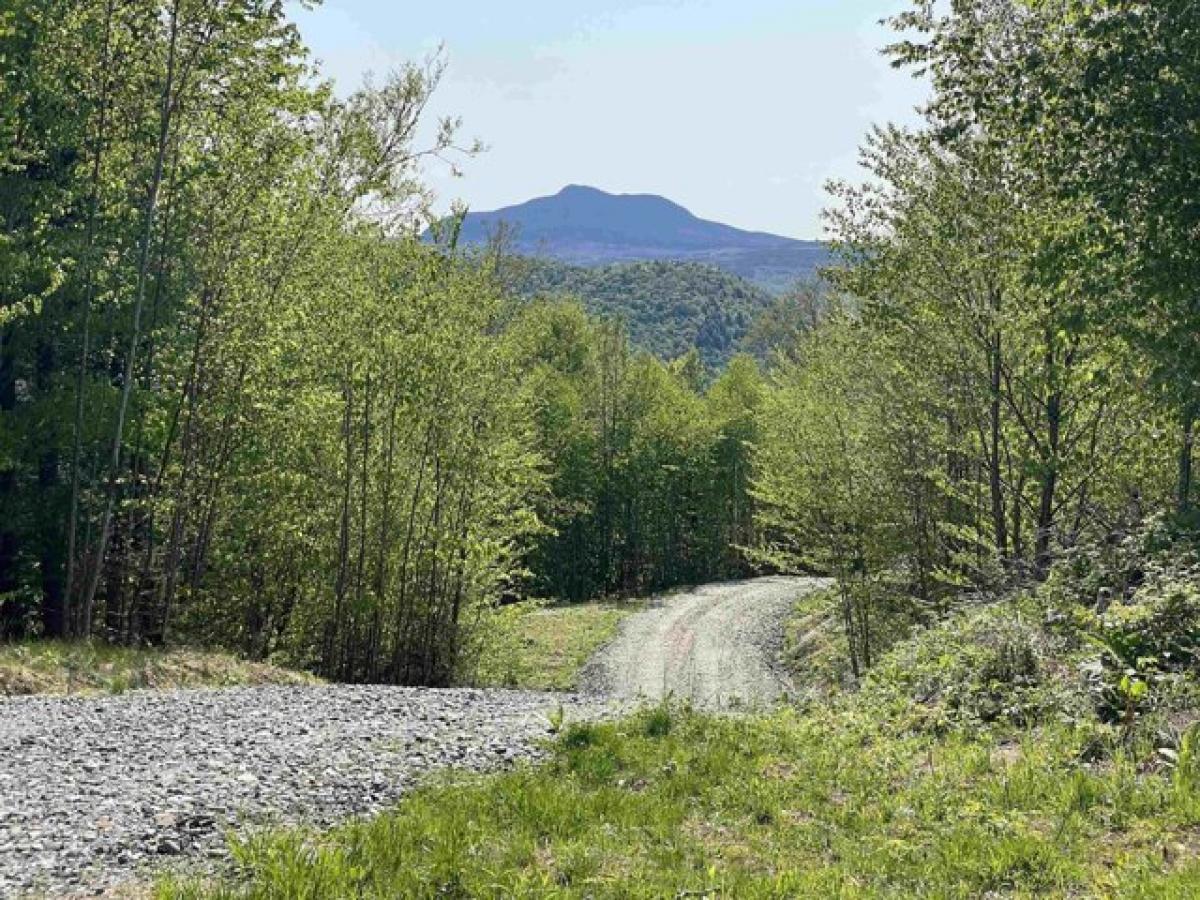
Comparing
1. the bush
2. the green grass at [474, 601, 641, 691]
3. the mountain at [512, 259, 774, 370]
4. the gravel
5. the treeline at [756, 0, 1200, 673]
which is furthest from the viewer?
the mountain at [512, 259, 774, 370]

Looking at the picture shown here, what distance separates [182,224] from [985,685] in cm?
1253

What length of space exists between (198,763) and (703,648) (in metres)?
24.3

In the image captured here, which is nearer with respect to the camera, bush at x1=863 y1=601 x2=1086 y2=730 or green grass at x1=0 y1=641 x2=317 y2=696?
bush at x1=863 y1=601 x2=1086 y2=730

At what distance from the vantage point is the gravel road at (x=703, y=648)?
984 inches

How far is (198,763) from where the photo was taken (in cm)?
674

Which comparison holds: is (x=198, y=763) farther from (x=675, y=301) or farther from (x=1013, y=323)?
(x=675, y=301)

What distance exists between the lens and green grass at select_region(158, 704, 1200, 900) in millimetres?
4574

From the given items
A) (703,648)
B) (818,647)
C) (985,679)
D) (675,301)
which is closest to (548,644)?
(703,648)

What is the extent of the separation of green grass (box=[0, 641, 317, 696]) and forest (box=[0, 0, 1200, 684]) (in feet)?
4.00

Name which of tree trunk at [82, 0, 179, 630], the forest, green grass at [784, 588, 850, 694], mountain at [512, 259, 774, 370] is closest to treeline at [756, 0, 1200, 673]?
the forest

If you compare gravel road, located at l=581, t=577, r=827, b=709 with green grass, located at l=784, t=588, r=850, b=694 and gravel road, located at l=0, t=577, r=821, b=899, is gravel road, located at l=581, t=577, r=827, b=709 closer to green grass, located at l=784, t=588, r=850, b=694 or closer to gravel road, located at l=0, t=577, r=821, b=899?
green grass, located at l=784, t=588, r=850, b=694

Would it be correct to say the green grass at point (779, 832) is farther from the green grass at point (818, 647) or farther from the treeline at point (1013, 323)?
the green grass at point (818, 647)

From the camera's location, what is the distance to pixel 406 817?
5566 millimetres

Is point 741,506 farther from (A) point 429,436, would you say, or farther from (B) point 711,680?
(A) point 429,436
